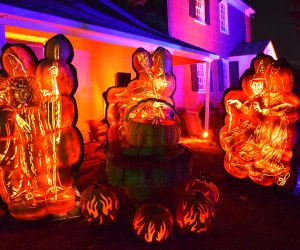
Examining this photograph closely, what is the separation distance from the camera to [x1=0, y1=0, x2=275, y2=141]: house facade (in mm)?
4762

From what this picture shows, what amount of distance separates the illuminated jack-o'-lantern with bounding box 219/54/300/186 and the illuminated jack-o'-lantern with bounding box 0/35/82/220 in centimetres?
242

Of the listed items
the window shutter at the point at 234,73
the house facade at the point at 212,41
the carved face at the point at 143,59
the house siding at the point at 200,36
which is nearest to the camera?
the carved face at the point at 143,59

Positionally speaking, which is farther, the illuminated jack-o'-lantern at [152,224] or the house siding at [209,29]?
the house siding at [209,29]

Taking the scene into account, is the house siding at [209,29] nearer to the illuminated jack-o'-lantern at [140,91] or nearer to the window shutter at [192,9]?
the window shutter at [192,9]

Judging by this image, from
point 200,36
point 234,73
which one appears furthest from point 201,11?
point 234,73

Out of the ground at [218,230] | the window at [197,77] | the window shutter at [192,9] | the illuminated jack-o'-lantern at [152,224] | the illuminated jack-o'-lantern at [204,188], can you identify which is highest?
the window shutter at [192,9]

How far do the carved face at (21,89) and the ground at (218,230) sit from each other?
1349 mm

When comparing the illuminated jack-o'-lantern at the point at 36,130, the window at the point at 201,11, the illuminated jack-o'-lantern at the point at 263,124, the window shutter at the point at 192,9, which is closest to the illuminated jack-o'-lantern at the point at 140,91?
the illuminated jack-o'-lantern at the point at 263,124

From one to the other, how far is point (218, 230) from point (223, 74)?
12941 mm

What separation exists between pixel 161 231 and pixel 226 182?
2126 mm

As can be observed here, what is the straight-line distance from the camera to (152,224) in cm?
316

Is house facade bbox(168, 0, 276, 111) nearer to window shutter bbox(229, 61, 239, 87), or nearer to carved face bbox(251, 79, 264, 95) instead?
window shutter bbox(229, 61, 239, 87)

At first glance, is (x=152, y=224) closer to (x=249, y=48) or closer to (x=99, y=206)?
(x=99, y=206)

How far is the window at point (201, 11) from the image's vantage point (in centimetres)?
1324
